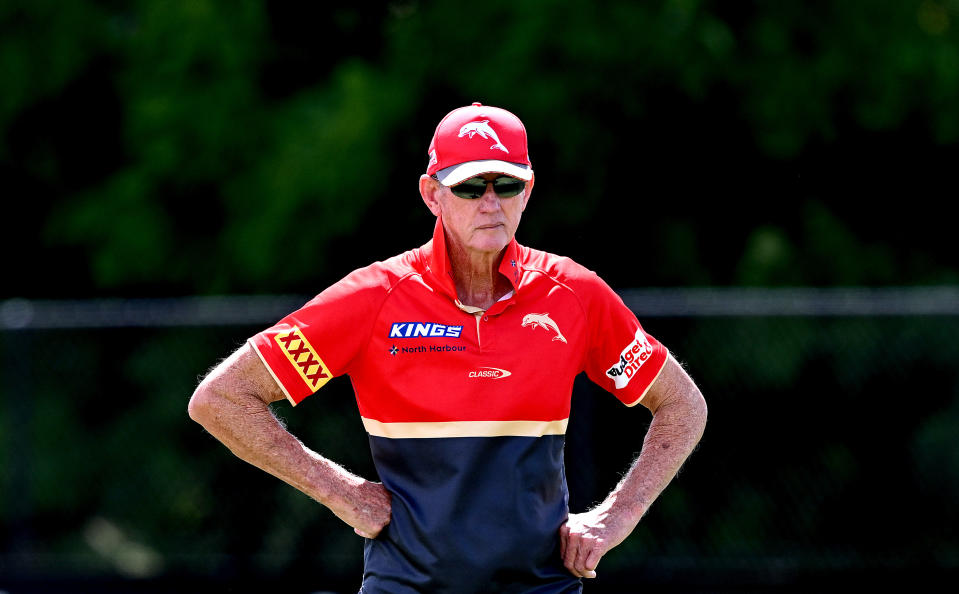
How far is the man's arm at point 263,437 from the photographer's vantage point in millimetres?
3289

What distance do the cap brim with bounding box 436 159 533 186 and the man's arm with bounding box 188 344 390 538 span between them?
701 mm

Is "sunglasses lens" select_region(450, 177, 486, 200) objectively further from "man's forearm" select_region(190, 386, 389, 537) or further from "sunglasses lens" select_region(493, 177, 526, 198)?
"man's forearm" select_region(190, 386, 389, 537)

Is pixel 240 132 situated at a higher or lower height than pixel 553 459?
lower

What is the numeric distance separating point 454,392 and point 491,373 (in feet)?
0.36

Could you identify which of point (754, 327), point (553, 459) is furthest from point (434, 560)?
point (754, 327)

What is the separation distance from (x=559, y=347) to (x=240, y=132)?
6778 mm

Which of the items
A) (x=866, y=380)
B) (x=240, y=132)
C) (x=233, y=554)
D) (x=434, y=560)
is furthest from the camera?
(x=240, y=132)

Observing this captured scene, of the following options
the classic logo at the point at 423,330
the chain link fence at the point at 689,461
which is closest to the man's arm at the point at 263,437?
the classic logo at the point at 423,330

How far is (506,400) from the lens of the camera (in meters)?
3.25

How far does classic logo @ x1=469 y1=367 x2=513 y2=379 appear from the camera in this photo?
10.7ft

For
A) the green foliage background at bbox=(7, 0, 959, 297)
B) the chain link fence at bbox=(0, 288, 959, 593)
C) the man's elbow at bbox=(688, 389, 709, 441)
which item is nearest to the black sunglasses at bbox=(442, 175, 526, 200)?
the man's elbow at bbox=(688, 389, 709, 441)

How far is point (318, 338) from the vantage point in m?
3.29

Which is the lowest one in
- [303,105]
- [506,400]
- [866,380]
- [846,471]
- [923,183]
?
[846,471]

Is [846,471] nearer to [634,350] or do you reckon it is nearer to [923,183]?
[923,183]
